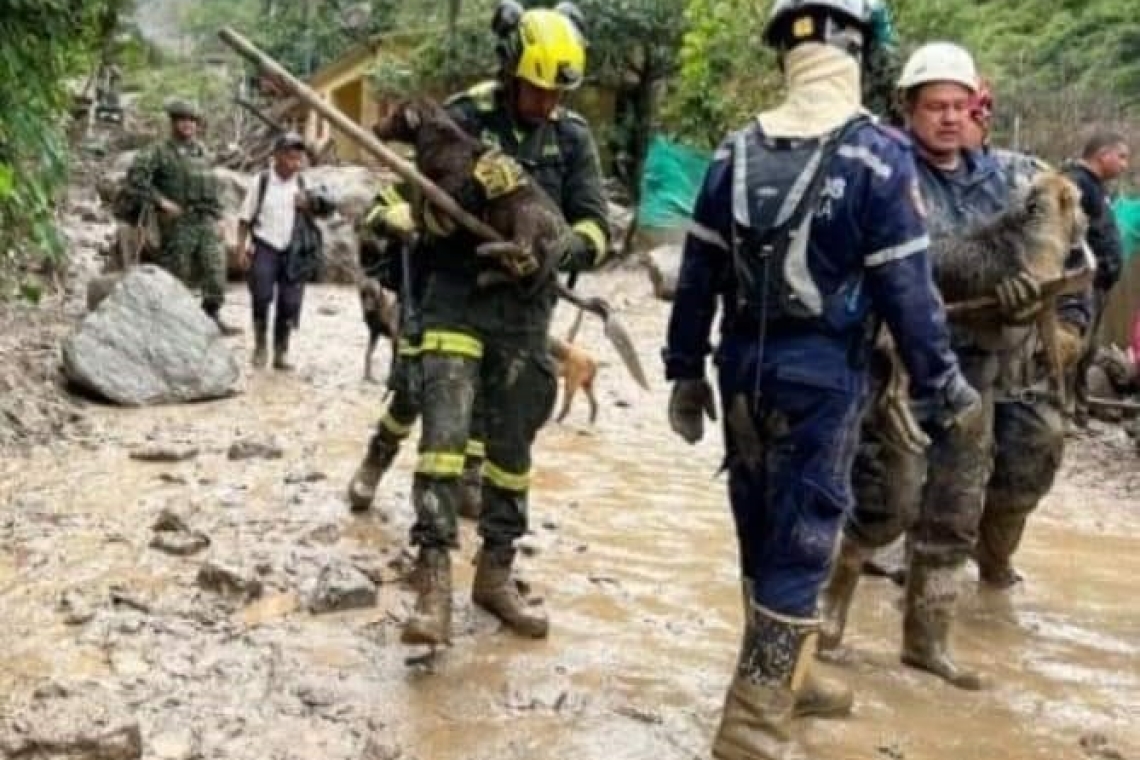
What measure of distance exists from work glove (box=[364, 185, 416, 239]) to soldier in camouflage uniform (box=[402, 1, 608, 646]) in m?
0.20

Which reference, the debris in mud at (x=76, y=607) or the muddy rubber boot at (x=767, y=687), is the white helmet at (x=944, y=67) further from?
the debris in mud at (x=76, y=607)

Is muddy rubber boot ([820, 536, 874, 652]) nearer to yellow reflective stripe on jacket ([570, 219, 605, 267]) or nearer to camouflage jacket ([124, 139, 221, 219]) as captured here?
yellow reflective stripe on jacket ([570, 219, 605, 267])

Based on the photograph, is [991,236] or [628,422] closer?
[991,236]

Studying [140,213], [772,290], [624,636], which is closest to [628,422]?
[140,213]

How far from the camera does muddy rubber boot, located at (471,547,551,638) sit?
5.14 meters

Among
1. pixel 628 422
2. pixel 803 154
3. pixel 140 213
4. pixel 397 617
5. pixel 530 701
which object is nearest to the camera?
pixel 803 154

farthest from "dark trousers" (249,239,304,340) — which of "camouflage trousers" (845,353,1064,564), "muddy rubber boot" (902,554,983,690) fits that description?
"muddy rubber boot" (902,554,983,690)

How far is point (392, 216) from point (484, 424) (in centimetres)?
81

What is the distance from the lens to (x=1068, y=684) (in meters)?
5.08

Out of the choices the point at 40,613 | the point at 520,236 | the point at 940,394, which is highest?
the point at 520,236

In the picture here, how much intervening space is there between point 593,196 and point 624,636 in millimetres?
1566

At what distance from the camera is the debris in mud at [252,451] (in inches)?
319

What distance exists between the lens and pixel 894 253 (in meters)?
3.83

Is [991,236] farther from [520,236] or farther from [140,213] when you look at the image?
[140,213]
